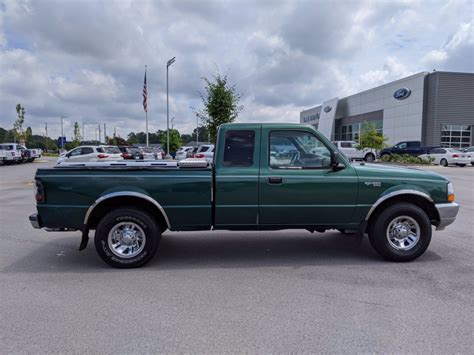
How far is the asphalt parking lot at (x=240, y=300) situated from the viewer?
3143 mm

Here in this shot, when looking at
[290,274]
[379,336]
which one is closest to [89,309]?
[290,274]

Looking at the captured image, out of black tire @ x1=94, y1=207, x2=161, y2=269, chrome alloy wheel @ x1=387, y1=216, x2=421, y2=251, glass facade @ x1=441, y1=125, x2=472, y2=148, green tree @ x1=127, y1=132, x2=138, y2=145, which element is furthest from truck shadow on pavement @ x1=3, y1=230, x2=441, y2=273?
green tree @ x1=127, y1=132, x2=138, y2=145

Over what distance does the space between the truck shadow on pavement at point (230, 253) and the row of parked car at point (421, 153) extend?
20042 millimetres

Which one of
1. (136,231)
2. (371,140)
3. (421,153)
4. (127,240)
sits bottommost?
(127,240)

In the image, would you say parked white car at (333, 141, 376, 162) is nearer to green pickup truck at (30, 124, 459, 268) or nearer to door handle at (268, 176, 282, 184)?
green pickup truck at (30, 124, 459, 268)

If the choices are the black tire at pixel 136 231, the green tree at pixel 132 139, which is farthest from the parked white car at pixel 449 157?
the green tree at pixel 132 139

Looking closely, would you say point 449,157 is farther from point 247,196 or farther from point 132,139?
point 132,139

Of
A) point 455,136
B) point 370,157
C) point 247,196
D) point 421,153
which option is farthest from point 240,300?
point 455,136

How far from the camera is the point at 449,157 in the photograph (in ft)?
88.9

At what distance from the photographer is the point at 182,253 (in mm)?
5672

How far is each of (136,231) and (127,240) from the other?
0.17 meters

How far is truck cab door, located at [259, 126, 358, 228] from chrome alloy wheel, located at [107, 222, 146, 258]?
66.7 inches

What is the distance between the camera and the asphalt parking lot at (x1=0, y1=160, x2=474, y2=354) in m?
3.14

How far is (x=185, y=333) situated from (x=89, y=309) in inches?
45.5
